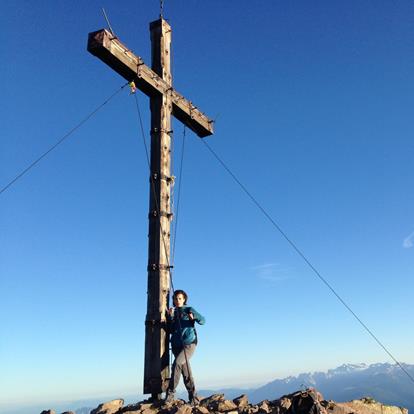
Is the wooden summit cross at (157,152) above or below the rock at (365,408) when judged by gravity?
above

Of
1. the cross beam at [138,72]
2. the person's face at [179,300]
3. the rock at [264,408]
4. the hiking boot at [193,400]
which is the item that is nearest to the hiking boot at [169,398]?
the hiking boot at [193,400]

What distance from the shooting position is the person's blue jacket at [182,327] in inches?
337

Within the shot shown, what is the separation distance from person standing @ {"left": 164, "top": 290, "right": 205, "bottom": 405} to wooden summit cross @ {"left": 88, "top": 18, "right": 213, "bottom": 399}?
0.17 metres

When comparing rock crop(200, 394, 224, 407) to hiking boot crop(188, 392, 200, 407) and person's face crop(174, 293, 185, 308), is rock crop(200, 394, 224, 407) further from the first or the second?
person's face crop(174, 293, 185, 308)

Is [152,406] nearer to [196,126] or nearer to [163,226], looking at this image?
[163,226]

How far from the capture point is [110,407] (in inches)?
307

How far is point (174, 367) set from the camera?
8.42 metres

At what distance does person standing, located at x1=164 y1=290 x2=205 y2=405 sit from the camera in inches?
332

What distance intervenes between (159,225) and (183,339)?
8.00 feet

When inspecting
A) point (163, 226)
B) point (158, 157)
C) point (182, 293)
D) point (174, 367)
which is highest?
point (158, 157)

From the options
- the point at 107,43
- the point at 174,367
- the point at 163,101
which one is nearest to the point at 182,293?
the point at 174,367

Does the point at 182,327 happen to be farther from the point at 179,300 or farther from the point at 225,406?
the point at 225,406

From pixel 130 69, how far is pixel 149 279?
15.9 ft

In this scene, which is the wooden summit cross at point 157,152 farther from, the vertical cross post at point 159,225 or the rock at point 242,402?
the rock at point 242,402
